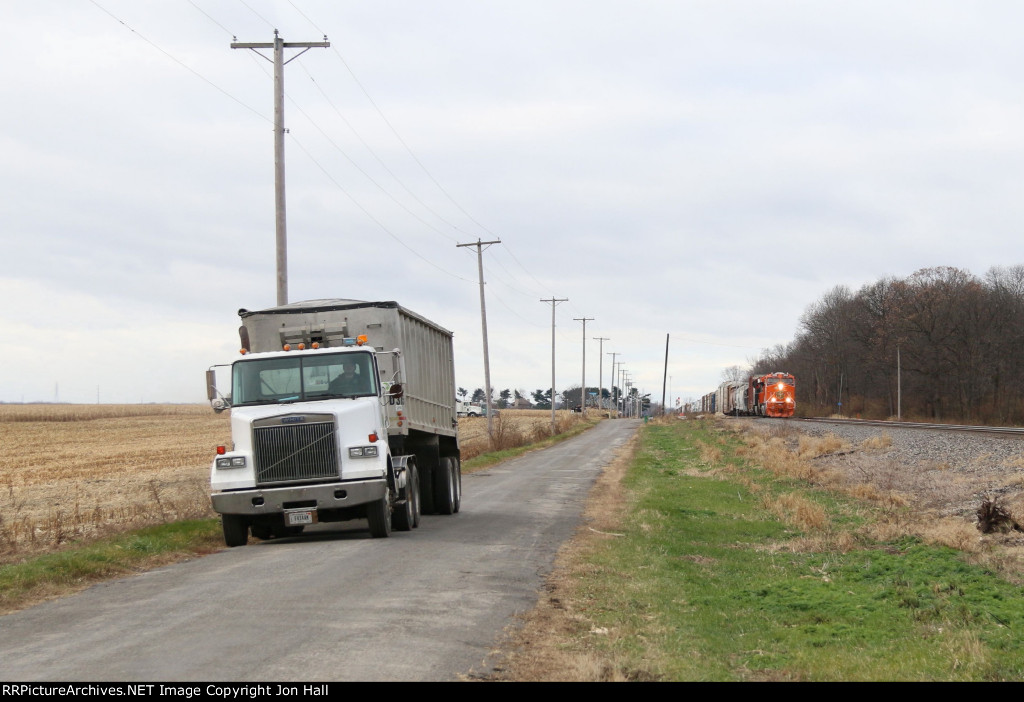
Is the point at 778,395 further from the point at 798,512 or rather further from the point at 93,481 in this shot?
the point at 798,512

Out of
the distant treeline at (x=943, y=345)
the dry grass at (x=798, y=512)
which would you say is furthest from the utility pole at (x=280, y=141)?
the distant treeline at (x=943, y=345)

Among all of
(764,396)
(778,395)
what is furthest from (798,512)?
(764,396)

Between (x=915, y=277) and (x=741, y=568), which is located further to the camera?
(x=915, y=277)

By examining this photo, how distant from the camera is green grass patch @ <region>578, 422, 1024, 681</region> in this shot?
297 inches

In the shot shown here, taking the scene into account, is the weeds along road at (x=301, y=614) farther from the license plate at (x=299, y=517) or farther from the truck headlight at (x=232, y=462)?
the truck headlight at (x=232, y=462)

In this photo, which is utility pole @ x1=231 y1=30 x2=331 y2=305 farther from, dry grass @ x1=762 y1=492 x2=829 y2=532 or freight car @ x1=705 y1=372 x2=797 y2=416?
freight car @ x1=705 y1=372 x2=797 y2=416

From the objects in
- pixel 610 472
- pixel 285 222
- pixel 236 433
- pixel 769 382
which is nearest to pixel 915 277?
pixel 769 382

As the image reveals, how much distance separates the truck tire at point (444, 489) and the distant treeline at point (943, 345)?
54340 millimetres

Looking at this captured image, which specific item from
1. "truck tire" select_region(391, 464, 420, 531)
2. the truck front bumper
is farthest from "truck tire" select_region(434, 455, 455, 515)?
the truck front bumper

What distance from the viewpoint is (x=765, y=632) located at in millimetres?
9070

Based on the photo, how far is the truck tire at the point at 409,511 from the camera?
16328 mm

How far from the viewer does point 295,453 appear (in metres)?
14.5
